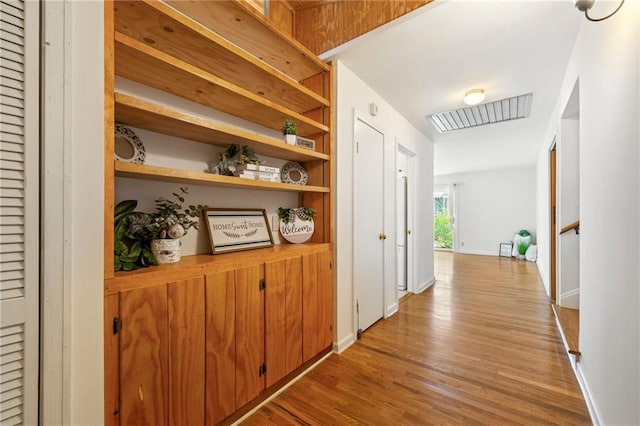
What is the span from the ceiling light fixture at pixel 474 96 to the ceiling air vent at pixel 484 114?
1.32 ft

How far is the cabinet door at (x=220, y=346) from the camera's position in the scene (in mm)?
1315

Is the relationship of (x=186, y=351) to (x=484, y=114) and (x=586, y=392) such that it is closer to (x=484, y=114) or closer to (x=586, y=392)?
(x=586, y=392)

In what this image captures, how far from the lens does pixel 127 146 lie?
1.29 metres

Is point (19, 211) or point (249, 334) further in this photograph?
point (249, 334)

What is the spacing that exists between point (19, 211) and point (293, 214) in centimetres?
144

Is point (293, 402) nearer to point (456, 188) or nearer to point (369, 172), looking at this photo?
point (369, 172)

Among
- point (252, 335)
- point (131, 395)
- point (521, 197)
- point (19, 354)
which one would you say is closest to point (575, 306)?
point (252, 335)

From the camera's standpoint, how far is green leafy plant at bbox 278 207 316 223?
2029mm

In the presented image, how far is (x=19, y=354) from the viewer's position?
816 millimetres

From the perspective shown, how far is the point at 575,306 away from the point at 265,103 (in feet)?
11.9

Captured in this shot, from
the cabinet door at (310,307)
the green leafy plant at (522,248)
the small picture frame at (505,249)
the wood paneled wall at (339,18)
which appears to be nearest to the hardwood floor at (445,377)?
the cabinet door at (310,307)

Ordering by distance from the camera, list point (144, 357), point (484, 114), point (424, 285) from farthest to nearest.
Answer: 1. point (424, 285)
2. point (484, 114)
3. point (144, 357)

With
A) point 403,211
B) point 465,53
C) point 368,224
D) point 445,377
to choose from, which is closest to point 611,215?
point 445,377

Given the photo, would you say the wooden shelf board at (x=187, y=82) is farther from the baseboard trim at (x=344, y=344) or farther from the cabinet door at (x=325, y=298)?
the baseboard trim at (x=344, y=344)
